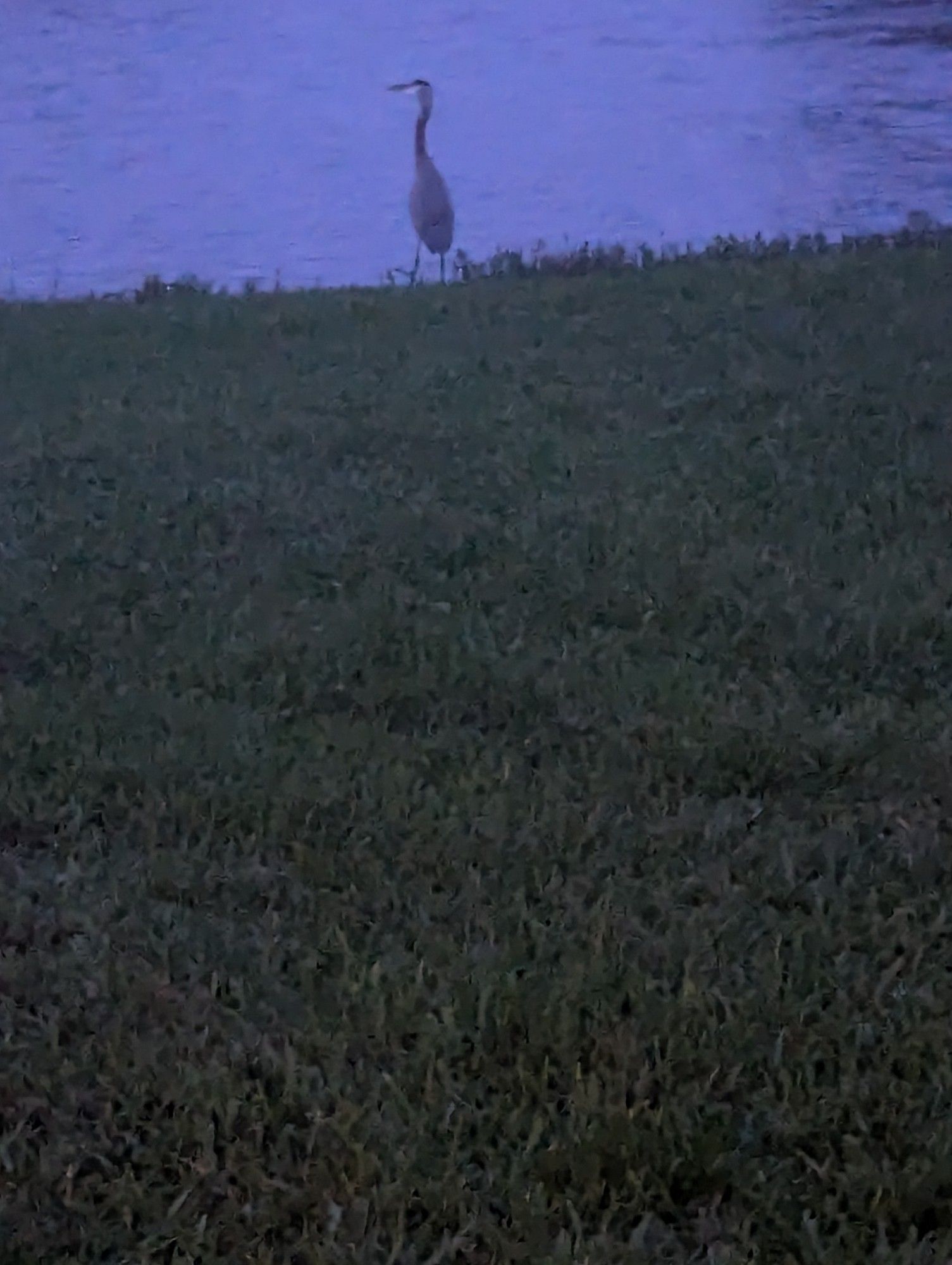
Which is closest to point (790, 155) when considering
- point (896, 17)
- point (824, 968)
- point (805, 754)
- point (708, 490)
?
point (896, 17)

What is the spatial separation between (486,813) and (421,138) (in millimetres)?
6099

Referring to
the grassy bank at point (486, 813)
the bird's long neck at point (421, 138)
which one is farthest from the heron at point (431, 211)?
the grassy bank at point (486, 813)

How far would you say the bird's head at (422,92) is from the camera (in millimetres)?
8875

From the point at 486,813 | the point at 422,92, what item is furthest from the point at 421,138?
the point at 486,813

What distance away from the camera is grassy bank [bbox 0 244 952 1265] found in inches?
96.1

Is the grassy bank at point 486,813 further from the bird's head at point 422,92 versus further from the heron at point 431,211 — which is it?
the bird's head at point 422,92

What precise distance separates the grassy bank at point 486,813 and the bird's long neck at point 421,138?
8.94 feet

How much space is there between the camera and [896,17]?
31.6 ft

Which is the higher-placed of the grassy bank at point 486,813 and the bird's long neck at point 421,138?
the grassy bank at point 486,813

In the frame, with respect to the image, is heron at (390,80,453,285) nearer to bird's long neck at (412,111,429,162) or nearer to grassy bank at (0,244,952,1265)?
bird's long neck at (412,111,429,162)

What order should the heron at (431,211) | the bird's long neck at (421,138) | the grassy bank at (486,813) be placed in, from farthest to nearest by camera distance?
the bird's long neck at (421,138), the heron at (431,211), the grassy bank at (486,813)

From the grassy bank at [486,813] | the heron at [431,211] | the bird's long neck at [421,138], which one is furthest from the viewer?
the bird's long neck at [421,138]

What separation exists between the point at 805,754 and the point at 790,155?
243 inches

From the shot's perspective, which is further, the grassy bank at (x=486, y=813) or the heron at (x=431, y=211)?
the heron at (x=431, y=211)
